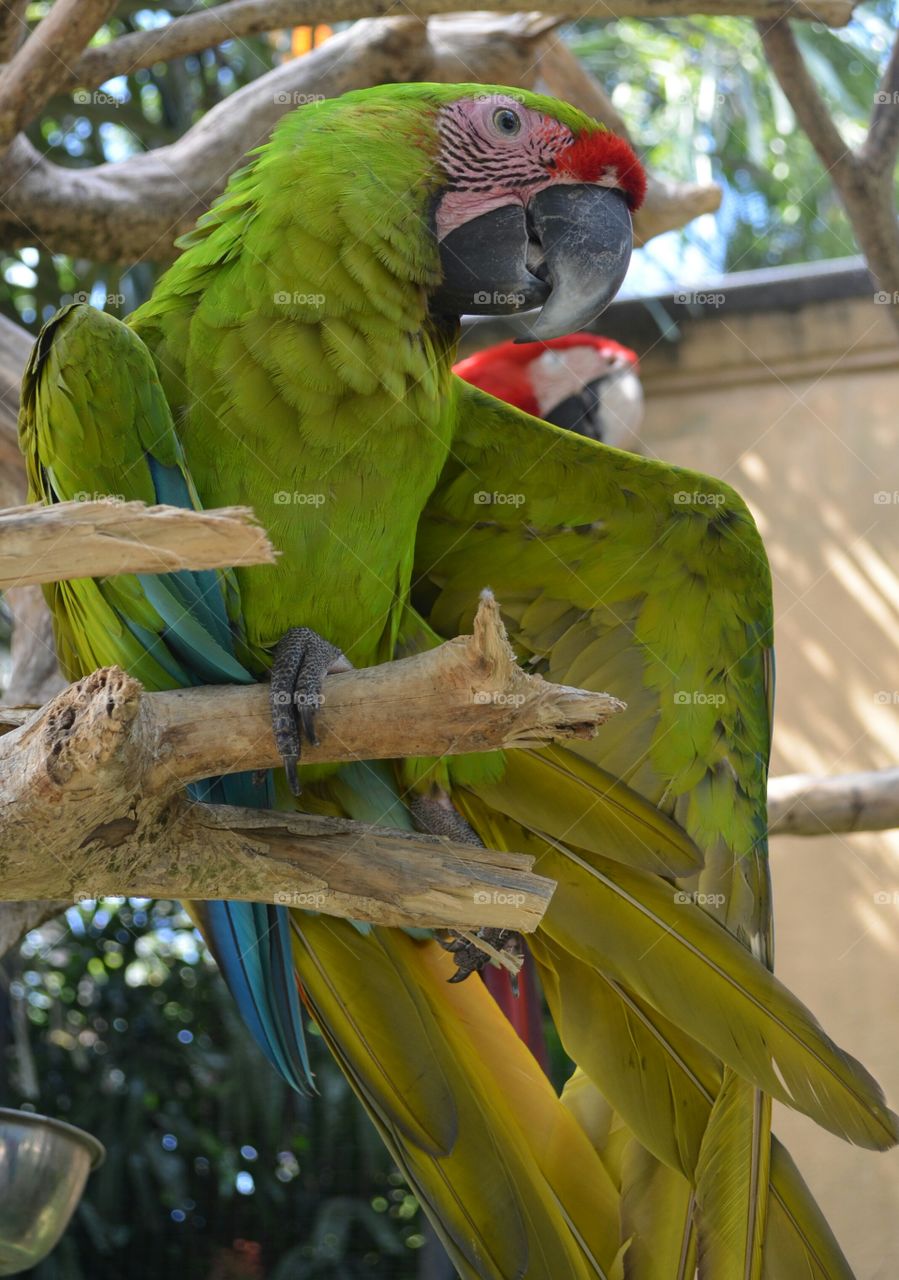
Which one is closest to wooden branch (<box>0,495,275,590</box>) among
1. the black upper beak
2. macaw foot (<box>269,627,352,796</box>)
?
macaw foot (<box>269,627,352,796</box>)

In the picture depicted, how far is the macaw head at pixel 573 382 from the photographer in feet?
10.6

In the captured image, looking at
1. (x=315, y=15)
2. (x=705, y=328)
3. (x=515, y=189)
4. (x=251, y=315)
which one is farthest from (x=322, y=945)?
(x=705, y=328)

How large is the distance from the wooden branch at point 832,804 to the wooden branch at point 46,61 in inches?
69.4

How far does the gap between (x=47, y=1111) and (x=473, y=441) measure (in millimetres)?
2663

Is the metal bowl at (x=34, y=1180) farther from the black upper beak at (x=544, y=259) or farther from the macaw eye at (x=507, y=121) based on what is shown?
the macaw eye at (x=507, y=121)

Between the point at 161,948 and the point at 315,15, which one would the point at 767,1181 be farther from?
the point at 161,948

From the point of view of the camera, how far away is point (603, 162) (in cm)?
173

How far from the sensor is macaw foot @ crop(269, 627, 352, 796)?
139 centimetres

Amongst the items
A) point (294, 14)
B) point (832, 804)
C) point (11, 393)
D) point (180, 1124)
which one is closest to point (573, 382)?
point (294, 14)

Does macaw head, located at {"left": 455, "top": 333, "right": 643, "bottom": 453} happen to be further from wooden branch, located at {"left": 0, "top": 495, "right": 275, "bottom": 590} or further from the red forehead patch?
wooden branch, located at {"left": 0, "top": 495, "right": 275, "bottom": 590}

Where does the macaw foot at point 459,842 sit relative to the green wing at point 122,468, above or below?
below

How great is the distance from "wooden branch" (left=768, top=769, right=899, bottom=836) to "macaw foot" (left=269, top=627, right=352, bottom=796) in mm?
1091

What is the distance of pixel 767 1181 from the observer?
5.43 feet

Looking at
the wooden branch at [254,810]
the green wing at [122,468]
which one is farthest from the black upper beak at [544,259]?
the wooden branch at [254,810]
